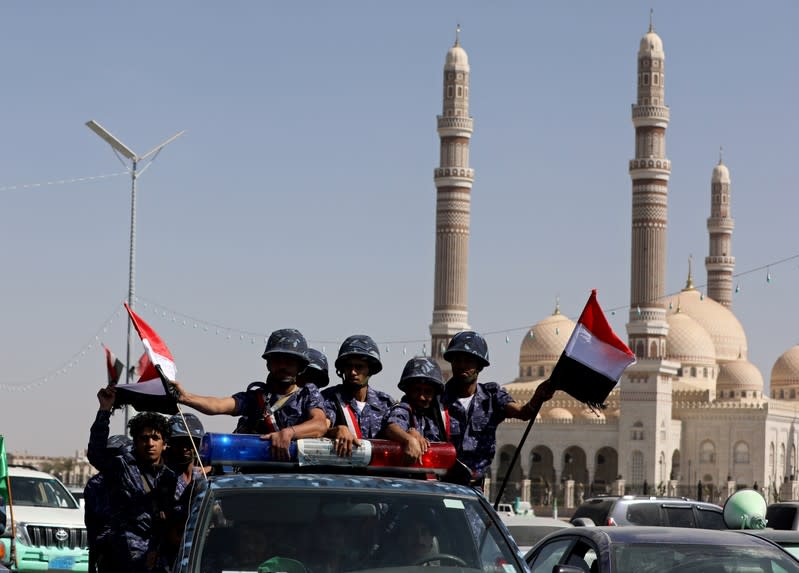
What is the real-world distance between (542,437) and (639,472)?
212 inches

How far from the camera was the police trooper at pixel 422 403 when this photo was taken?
6.50m

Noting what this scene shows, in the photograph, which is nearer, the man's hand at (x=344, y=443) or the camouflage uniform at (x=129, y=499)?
the man's hand at (x=344, y=443)

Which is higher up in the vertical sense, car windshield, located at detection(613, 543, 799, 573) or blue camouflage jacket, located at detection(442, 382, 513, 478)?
blue camouflage jacket, located at detection(442, 382, 513, 478)

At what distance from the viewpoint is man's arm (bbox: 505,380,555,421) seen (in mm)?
7020

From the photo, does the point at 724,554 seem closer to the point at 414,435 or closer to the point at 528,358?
the point at 414,435

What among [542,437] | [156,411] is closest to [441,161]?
[542,437]

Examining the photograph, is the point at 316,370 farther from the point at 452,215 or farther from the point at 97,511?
the point at 452,215

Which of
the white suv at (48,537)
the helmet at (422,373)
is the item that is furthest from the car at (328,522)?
the white suv at (48,537)

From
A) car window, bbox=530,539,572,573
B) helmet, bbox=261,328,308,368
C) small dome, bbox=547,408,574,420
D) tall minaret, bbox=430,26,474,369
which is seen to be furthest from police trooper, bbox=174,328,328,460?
small dome, bbox=547,408,574,420

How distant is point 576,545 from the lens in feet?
23.5

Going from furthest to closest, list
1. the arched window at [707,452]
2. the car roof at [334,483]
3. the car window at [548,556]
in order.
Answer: the arched window at [707,452] → the car window at [548,556] → the car roof at [334,483]

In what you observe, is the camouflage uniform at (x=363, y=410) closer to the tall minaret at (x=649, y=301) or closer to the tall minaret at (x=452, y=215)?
the tall minaret at (x=649, y=301)

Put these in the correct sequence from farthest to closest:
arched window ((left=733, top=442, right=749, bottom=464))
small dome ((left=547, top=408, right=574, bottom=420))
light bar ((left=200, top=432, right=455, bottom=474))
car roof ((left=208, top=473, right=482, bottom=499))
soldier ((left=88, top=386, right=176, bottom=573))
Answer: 1. small dome ((left=547, top=408, right=574, bottom=420))
2. arched window ((left=733, top=442, right=749, bottom=464))
3. soldier ((left=88, top=386, right=176, bottom=573))
4. light bar ((left=200, top=432, right=455, bottom=474))
5. car roof ((left=208, top=473, right=482, bottom=499))

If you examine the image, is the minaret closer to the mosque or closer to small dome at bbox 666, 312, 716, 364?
the mosque
